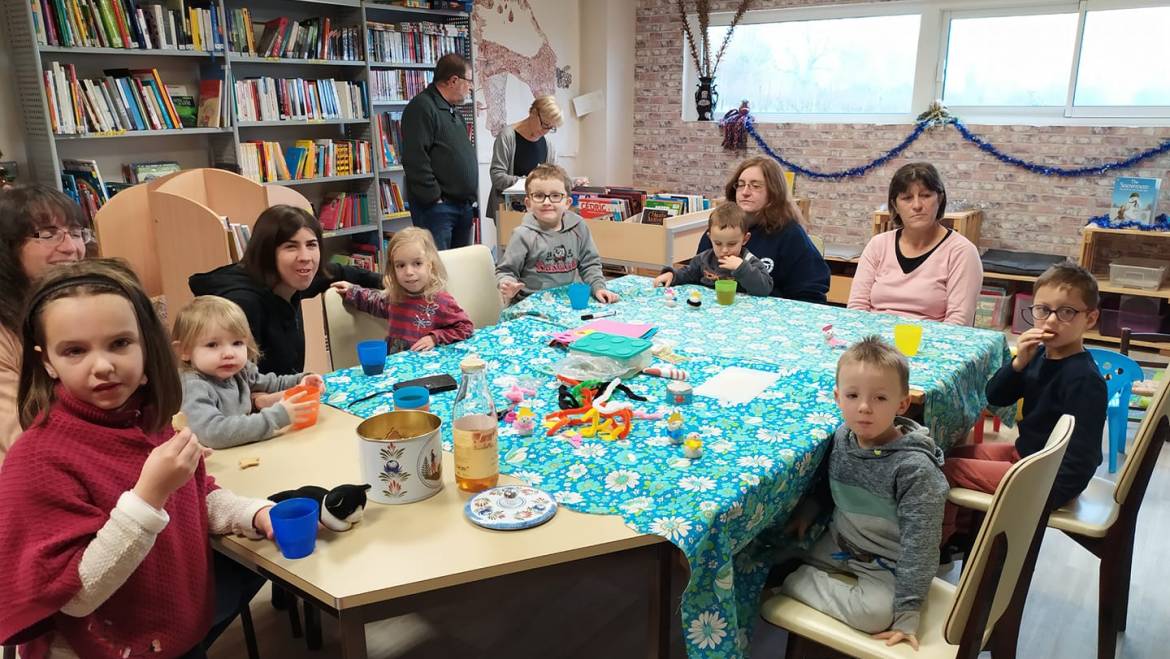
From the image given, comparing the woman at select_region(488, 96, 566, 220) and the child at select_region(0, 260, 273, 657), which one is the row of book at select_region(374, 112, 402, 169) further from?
the child at select_region(0, 260, 273, 657)

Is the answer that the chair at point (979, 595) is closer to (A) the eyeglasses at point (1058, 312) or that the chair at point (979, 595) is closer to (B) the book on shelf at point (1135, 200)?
(A) the eyeglasses at point (1058, 312)

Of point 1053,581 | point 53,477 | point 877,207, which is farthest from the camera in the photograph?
point 877,207

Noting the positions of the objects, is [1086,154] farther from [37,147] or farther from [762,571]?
[37,147]

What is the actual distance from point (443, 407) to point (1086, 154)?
494cm

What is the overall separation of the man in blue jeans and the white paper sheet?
9.43 feet

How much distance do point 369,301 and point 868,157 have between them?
4.39 metres

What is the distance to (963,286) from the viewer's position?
2.90m

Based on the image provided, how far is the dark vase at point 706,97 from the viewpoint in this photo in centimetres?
650

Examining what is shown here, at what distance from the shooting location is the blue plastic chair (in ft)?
10.4

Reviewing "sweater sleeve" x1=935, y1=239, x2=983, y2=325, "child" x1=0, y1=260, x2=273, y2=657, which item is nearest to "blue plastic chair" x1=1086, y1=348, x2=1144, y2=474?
"sweater sleeve" x1=935, y1=239, x2=983, y2=325

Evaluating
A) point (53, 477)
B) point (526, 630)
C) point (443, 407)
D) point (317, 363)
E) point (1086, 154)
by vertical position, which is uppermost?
point (1086, 154)

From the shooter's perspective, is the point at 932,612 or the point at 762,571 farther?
the point at 762,571

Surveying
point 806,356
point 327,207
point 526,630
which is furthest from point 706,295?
point 327,207

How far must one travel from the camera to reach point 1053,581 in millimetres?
2506
